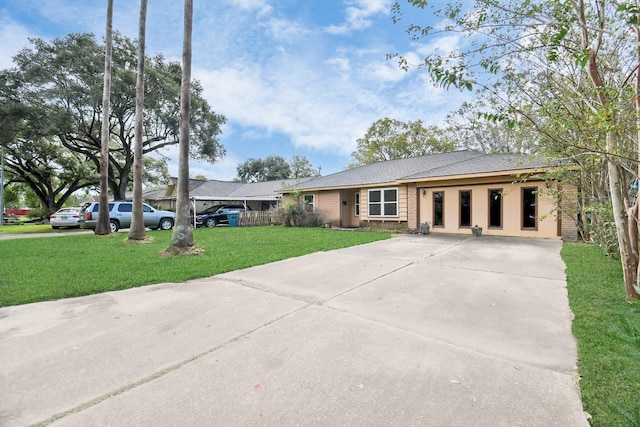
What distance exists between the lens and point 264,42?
12.8 meters

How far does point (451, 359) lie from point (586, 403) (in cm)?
90

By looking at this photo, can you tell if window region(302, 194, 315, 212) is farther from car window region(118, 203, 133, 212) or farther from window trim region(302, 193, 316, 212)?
car window region(118, 203, 133, 212)

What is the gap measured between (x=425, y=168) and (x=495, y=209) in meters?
4.74

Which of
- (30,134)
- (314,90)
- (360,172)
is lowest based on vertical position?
(360,172)

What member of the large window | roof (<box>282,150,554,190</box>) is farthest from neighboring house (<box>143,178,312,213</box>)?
the large window

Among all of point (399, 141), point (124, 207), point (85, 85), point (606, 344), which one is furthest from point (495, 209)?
point (85, 85)

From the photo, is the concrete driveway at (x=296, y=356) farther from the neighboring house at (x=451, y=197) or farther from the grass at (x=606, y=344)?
the neighboring house at (x=451, y=197)

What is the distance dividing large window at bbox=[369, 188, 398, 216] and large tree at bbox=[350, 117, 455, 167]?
1424 centimetres

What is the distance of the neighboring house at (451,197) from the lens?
10.7 m

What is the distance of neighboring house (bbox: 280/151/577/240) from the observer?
10.7 meters

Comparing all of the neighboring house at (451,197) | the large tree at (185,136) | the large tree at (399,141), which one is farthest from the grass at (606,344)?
the large tree at (399,141)

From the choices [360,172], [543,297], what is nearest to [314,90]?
[360,172]

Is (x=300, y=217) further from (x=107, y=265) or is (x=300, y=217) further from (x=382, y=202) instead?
(x=107, y=265)

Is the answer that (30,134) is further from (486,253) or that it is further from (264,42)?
(486,253)
